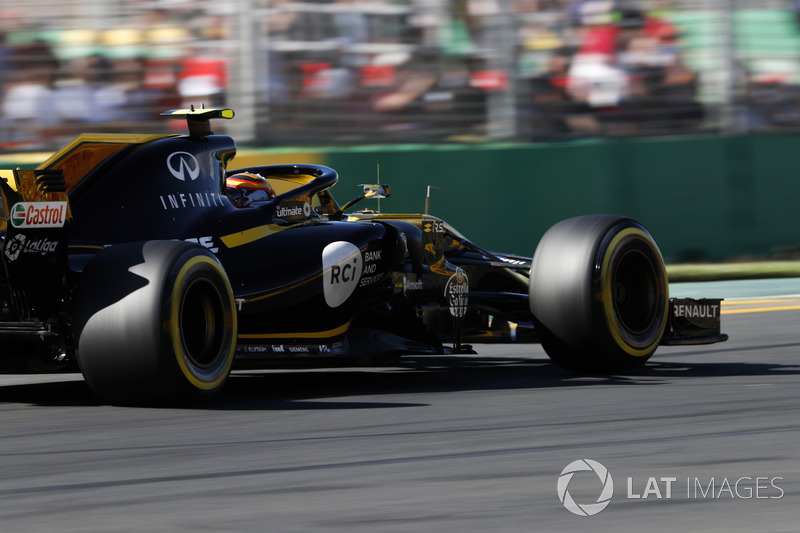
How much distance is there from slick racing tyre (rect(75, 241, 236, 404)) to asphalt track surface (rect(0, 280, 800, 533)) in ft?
0.57

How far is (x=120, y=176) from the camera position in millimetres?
7000

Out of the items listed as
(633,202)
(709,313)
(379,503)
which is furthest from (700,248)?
(379,503)

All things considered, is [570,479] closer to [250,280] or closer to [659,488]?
[659,488]

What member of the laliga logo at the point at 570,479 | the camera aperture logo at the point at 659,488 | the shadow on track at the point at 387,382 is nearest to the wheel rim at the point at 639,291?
the shadow on track at the point at 387,382

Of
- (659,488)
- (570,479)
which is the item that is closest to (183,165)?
(570,479)

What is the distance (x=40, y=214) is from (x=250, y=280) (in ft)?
4.06

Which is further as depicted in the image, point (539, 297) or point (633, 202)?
point (633, 202)

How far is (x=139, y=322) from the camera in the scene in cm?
585

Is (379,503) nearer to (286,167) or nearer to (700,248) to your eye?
(286,167)

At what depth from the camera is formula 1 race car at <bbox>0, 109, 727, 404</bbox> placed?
600 cm

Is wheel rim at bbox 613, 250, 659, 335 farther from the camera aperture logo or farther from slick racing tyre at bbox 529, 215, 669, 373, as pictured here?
the camera aperture logo

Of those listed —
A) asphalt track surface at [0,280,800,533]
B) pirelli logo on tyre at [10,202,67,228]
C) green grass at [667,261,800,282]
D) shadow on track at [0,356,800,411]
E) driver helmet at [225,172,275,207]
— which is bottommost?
green grass at [667,261,800,282]

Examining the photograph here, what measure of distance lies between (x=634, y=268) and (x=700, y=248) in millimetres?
6204

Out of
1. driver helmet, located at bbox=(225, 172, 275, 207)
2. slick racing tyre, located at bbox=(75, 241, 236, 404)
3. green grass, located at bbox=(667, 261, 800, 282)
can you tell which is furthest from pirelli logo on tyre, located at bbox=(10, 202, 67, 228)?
green grass, located at bbox=(667, 261, 800, 282)
